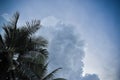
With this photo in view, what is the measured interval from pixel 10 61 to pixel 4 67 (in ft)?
2.84

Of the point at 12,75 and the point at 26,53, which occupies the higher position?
the point at 26,53

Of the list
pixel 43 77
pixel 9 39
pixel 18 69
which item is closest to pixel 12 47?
pixel 9 39

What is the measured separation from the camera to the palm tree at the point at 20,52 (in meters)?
13.4

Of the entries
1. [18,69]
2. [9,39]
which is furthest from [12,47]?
[18,69]

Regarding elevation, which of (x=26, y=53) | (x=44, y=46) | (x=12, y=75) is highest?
(x=44, y=46)

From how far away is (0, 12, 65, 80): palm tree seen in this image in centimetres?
1339

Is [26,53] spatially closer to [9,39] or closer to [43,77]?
[9,39]

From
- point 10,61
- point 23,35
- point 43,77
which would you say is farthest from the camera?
point 43,77

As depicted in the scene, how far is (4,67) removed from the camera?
1381cm

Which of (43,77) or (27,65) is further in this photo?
(43,77)

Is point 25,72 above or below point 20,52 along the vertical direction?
below

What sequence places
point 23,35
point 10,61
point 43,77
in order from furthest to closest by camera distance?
point 43,77 < point 23,35 < point 10,61

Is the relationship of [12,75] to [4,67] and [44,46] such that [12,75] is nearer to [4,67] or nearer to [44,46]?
[4,67]

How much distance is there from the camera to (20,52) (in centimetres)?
1413
